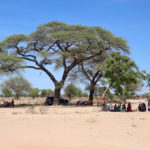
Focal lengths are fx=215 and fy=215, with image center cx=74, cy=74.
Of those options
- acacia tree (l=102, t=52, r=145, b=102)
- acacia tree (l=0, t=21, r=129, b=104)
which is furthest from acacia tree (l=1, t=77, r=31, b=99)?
acacia tree (l=102, t=52, r=145, b=102)

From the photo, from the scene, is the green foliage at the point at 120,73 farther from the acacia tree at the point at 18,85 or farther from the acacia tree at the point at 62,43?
the acacia tree at the point at 18,85

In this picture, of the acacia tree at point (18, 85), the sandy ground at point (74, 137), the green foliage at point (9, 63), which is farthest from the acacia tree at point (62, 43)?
the acacia tree at point (18, 85)

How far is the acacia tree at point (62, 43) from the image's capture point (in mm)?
26516

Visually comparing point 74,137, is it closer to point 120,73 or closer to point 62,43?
point 120,73

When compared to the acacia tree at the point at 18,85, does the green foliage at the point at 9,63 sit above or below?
above

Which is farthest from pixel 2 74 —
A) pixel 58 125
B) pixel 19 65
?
pixel 58 125

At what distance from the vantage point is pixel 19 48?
28359mm

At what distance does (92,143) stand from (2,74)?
21757mm

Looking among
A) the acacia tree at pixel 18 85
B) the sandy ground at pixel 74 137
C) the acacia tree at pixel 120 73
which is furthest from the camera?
the acacia tree at pixel 18 85

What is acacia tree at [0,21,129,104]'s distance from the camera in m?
26.5

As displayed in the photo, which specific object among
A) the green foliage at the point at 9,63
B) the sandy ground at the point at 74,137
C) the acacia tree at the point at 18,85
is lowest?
the sandy ground at the point at 74,137

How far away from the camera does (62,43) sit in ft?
92.0

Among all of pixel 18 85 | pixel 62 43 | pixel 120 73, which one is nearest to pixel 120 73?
pixel 120 73

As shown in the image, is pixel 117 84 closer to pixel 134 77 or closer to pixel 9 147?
pixel 134 77
